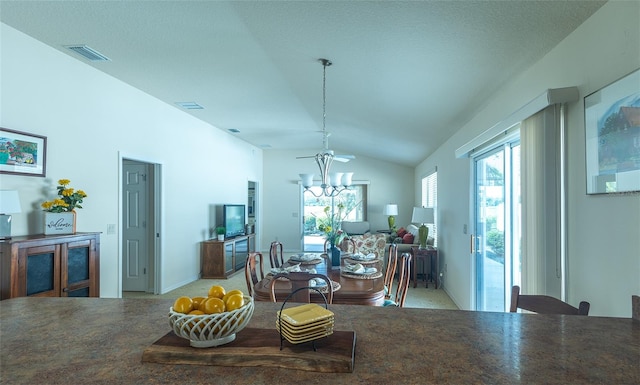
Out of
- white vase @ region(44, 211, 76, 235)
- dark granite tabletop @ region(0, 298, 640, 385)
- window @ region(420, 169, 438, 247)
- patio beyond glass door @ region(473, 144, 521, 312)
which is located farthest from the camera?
window @ region(420, 169, 438, 247)

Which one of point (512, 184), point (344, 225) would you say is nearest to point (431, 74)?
point (512, 184)

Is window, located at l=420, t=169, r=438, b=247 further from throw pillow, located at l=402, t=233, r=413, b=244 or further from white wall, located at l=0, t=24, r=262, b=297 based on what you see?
white wall, located at l=0, t=24, r=262, b=297

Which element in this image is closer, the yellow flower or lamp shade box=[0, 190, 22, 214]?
lamp shade box=[0, 190, 22, 214]

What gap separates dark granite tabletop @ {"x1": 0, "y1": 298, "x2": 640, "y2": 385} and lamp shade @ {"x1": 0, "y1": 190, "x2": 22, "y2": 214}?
1447 mm

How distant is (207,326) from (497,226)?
10.5 feet

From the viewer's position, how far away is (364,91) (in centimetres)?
382

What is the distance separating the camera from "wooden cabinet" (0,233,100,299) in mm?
2429

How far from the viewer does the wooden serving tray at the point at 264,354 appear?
929 mm

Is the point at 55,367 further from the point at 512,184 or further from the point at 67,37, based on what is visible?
the point at 512,184

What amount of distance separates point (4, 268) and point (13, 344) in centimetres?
183

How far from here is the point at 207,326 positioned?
975 mm

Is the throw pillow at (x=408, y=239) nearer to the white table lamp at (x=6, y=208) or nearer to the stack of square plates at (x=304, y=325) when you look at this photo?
the white table lamp at (x=6, y=208)

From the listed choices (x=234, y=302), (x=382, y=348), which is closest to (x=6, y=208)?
(x=234, y=302)

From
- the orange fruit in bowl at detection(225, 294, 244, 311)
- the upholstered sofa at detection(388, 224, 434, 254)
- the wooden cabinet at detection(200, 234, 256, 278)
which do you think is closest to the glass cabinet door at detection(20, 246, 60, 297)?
the orange fruit in bowl at detection(225, 294, 244, 311)
